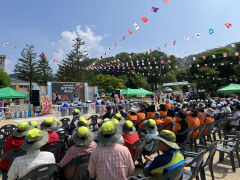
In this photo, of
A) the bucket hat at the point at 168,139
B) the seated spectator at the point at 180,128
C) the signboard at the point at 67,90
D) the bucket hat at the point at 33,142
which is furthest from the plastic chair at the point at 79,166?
the signboard at the point at 67,90

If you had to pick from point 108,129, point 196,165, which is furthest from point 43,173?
point 196,165

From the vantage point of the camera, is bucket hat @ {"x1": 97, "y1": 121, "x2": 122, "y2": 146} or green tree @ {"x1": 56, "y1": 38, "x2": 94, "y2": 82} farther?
green tree @ {"x1": 56, "y1": 38, "x2": 94, "y2": 82}

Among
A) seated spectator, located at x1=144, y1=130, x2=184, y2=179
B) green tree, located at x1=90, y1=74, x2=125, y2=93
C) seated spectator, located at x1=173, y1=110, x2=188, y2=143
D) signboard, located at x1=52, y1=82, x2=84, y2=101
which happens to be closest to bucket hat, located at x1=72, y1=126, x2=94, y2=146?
seated spectator, located at x1=144, y1=130, x2=184, y2=179

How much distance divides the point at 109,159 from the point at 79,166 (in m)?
0.66

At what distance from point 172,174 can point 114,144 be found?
0.71 meters

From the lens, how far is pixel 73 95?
2584cm

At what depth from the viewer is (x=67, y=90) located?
82.8 ft

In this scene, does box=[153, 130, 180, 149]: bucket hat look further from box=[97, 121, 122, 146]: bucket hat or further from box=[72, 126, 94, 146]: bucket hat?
box=[72, 126, 94, 146]: bucket hat

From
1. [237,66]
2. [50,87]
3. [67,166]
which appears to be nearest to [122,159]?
[67,166]

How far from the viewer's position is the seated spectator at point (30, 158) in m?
2.12

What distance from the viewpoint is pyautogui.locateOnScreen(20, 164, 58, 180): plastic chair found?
6.51 feet

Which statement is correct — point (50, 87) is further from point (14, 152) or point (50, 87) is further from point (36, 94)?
point (14, 152)

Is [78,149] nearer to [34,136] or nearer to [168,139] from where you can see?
[34,136]

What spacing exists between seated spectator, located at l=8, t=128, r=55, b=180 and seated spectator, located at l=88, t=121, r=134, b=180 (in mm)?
652
